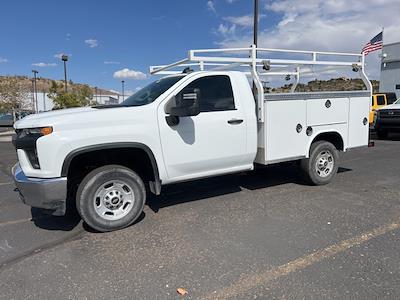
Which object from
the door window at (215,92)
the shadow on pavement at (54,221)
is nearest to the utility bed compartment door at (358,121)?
the door window at (215,92)

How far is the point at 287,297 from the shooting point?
9.62 feet

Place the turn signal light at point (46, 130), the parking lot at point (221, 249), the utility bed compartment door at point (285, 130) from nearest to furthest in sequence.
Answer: the parking lot at point (221, 249)
the turn signal light at point (46, 130)
the utility bed compartment door at point (285, 130)

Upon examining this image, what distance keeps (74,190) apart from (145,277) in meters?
1.99

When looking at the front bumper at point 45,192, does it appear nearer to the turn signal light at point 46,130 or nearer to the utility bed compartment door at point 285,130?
the turn signal light at point 46,130

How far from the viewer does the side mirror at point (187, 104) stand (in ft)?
14.2

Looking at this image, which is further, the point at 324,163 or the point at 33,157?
the point at 324,163

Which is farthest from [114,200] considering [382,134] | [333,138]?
[382,134]

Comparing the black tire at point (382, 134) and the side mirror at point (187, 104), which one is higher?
the side mirror at point (187, 104)

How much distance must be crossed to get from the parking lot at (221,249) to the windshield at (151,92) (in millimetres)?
1625

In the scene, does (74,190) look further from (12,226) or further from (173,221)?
(173,221)

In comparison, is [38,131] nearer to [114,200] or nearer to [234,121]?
[114,200]

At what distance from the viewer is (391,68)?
3155 cm

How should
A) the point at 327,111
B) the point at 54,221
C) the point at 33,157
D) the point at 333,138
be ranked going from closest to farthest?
the point at 33,157, the point at 54,221, the point at 327,111, the point at 333,138

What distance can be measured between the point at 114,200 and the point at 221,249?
1.52 m
